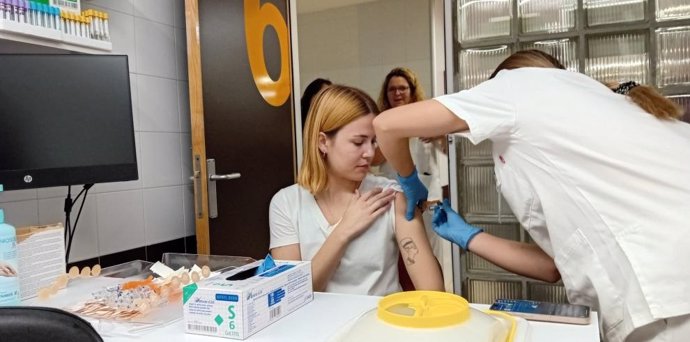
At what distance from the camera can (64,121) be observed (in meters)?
1.36

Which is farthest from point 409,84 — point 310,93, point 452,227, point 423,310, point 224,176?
point 423,310

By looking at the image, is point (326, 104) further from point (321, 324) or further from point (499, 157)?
point (321, 324)

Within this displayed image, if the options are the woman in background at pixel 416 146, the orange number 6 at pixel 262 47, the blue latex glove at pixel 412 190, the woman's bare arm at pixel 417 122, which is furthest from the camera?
the woman in background at pixel 416 146

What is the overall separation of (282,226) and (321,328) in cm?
61

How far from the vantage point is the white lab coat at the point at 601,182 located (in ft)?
3.53

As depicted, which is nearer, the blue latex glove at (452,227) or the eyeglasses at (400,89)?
the blue latex glove at (452,227)

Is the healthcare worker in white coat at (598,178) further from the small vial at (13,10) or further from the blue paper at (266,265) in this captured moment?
the small vial at (13,10)

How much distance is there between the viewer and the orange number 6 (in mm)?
2420

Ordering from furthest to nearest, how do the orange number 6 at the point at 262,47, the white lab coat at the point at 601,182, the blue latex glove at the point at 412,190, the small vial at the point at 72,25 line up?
the orange number 6 at the point at 262,47, the small vial at the point at 72,25, the blue latex glove at the point at 412,190, the white lab coat at the point at 601,182

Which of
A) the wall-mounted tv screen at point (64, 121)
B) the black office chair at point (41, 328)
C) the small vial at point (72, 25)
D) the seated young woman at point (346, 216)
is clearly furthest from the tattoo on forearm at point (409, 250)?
the small vial at point (72, 25)

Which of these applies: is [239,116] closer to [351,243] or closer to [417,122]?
[351,243]

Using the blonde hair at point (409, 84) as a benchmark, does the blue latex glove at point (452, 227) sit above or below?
below

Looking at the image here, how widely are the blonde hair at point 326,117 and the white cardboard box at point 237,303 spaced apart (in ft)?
1.78

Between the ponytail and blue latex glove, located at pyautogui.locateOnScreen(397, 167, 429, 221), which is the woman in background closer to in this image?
blue latex glove, located at pyautogui.locateOnScreen(397, 167, 429, 221)
